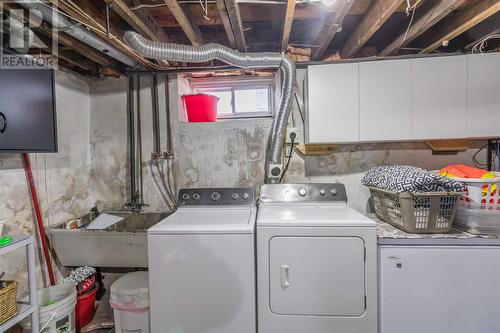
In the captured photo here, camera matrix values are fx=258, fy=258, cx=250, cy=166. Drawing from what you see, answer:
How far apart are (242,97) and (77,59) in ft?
5.26

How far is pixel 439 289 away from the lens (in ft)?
5.62

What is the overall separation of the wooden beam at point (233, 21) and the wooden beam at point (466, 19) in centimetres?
161

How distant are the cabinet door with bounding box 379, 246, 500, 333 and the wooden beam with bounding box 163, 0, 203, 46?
203 centimetres

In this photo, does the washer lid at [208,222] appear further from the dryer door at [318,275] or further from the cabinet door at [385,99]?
the cabinet door at [385,99]

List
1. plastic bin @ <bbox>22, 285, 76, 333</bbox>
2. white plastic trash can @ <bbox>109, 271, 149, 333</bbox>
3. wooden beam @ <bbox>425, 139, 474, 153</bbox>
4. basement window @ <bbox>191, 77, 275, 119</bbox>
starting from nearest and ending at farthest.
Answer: plastic bin @ <bbox>22, 285, 76, 333</bbox>
white plastic trash can @ <bbox>109, 271, 149, 333</bbox>
wooden beam @ <bbox>425, 139, 474, 153</bbox>
basement window @ <bbox>191, 77, 275, 119</bbox>

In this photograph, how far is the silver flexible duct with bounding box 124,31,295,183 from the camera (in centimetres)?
188

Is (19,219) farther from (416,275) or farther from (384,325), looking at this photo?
(416,275)

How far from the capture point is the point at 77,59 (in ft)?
7.64

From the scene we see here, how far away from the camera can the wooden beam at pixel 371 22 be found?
5.49ft

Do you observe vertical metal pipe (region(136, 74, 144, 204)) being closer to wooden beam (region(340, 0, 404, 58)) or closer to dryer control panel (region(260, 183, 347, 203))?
dryer control panel (region(260, 183, 347, 203))

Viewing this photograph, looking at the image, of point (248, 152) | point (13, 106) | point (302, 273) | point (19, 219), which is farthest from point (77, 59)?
point (302, 273)

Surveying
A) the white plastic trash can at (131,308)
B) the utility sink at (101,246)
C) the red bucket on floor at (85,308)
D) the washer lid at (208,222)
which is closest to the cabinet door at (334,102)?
the washer lid at (208,222)

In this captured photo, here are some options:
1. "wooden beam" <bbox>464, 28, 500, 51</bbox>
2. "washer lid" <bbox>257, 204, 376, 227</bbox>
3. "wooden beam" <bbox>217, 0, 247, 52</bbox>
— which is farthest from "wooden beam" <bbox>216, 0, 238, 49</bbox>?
"wooden beam" <bbox>464, 28, 500, 51</bbox>

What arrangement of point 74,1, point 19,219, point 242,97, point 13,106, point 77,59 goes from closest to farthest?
point 74,1
point 13,106
point 19,219
point 77,59
point 242,97
